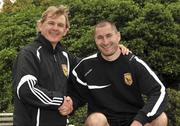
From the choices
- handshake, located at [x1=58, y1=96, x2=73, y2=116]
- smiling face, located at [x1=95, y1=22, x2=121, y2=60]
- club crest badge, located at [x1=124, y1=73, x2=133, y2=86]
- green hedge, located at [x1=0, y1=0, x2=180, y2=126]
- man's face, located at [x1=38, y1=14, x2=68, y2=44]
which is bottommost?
green hedge, located at [x1=0, y1=0, x2=180, y2=126]

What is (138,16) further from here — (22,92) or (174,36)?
(22,92)

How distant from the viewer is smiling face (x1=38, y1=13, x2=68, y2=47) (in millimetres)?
6039

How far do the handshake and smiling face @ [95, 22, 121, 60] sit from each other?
2.11 ft

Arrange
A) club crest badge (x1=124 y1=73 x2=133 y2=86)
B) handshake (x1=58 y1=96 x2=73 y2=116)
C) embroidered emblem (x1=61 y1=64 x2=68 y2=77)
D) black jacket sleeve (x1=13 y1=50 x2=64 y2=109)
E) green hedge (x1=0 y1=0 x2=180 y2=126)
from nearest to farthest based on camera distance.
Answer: black jacket sleeve (x1=13 y1=50 x2=64 y2=109) → handshake (x1=58 y1=96 x2=73 y2=116) → embroidered emblem (x1=61 y1=64 x2=68 y2=77) → club crest badge (x1=124 y1=73 x2=133 y2=86) → green hedge (x1=0 y1=0 x2=180 y2=126)

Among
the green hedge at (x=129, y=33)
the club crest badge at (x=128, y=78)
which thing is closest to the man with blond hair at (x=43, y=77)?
the club crest badge at (x=128, y=78)

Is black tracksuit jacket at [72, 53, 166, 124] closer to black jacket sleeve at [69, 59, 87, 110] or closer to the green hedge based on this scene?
black jacket sleeve at [69, 59, 87, 110]

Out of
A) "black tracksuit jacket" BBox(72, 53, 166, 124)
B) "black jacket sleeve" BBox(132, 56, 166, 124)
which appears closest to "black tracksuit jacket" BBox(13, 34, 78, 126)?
"black tracksuit jacket" BBox(72, 53, 166, 124)

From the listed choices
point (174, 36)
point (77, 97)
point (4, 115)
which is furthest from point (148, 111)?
point (174, 36)

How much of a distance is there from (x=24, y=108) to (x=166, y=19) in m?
5.21

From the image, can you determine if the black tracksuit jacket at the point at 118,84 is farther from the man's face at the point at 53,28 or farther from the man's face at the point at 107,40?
the man's face at the point at 53,28

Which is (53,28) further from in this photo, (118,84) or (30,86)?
(118,84)

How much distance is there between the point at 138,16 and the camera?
10867 mm

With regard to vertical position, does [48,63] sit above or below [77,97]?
above

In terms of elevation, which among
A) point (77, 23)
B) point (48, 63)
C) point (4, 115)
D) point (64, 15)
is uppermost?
point (64, 15)
